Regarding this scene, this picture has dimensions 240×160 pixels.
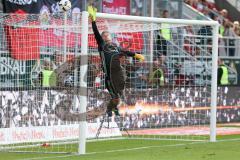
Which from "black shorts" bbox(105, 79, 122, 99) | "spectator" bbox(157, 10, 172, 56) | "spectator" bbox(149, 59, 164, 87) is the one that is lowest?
"black shorts" bbox(105, 79, 122, 99)

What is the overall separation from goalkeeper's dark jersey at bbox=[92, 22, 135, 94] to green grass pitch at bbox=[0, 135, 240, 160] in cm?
134

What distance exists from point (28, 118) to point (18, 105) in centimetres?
37

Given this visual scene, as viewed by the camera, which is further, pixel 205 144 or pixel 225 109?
pixel 225 109

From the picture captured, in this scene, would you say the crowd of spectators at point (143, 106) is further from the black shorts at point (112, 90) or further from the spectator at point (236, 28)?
the spectator at point (236, 28)

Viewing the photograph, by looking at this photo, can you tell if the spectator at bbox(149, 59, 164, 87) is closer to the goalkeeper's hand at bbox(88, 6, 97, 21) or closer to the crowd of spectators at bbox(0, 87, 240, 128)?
the crowd of spectators at bbox(0, 87, 240, 128)

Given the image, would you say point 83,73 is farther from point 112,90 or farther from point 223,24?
point 223,24

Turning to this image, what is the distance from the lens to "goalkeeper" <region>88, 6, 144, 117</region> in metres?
15.8

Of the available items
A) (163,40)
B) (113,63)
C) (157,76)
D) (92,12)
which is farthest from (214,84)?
(92,12)

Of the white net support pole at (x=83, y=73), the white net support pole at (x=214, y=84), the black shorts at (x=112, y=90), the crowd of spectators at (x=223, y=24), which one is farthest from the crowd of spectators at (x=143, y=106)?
the crowd of spectators at (x=223, y=24)

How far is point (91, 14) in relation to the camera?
1434 cm

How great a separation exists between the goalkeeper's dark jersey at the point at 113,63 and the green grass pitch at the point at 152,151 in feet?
4.39

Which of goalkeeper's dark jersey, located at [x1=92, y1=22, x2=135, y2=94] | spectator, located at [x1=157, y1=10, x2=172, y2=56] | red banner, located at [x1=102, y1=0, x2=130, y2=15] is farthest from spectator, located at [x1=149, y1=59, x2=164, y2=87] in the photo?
red banner, located at [x1=102, y1=0, x2=130, y2=15]

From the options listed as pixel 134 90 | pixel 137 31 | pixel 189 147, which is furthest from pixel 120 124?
pixel 189 147

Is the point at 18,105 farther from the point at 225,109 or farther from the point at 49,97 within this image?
the point at 225,109
